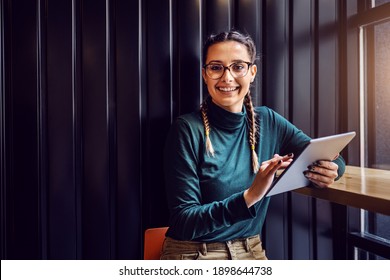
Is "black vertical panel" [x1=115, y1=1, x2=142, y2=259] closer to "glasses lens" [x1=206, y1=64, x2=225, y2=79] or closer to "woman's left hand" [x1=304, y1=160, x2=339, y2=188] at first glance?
"glasses lens" [x1=206, y1=64, x2=225, y2=79]

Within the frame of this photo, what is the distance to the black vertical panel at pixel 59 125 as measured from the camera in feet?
4.01

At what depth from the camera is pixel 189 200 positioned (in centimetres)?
99

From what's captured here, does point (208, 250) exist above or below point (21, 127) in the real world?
below

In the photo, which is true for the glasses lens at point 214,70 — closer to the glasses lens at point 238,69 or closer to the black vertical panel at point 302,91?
the glasses lens at point 238,69

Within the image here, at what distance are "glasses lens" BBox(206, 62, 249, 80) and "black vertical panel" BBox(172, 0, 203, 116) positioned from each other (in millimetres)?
163

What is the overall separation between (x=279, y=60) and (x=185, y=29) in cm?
41

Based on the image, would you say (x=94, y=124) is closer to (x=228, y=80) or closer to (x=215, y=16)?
(x=228, y=80)

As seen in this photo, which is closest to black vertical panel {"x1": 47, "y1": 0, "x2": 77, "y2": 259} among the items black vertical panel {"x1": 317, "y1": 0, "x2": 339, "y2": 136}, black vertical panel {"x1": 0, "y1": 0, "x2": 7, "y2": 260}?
black vertical panel {"x1": 0, "y1": 0, "x2": 7, "y2": 260}

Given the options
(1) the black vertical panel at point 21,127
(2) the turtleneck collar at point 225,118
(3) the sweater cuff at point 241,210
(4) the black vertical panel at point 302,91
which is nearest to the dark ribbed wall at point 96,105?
(1) the black vertical panel at point 21,127

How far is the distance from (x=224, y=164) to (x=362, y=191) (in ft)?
1.33

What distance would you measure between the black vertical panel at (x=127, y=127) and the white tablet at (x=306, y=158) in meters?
0.58

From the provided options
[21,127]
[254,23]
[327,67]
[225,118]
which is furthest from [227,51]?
[21,127]

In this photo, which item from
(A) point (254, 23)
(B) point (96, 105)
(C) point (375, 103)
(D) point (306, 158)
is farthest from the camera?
(C) point (375, 103)

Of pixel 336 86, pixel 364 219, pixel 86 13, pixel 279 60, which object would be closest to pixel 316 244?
pixel 364 219
